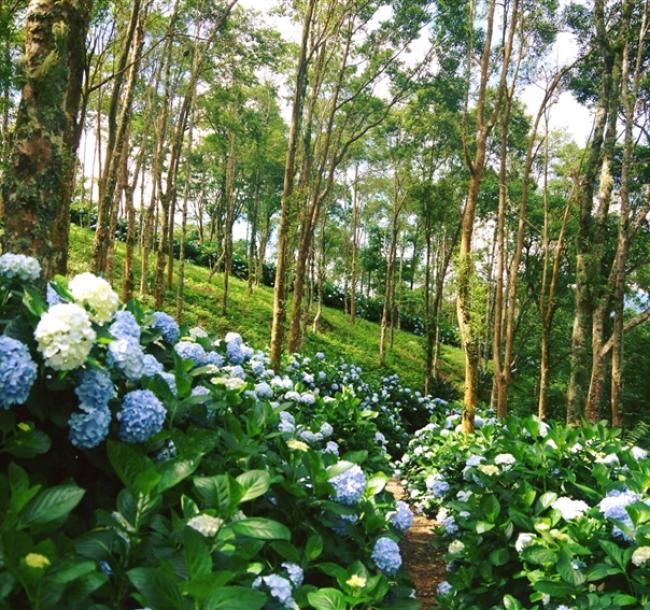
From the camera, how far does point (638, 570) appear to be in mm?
2377

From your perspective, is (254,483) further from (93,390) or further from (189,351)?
(189,351)

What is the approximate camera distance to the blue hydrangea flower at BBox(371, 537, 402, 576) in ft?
5.90

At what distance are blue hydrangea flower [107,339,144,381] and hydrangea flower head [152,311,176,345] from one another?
1.94 ft

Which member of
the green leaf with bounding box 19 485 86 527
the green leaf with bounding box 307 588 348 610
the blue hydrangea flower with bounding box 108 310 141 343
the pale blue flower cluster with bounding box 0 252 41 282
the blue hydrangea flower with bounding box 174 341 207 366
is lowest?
the green leaf with bounding box 307 588 348 610

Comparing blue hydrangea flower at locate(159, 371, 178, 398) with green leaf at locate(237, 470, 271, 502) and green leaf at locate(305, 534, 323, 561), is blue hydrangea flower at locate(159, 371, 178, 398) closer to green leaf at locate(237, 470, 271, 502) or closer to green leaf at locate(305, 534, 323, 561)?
green leaf at locate(237, 470, 271, 502)

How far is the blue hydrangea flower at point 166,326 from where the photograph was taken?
213 centimetres

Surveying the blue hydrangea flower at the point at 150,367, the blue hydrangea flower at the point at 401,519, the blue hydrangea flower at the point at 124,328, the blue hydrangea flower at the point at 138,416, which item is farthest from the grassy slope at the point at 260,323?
the blue hydrangea flower at the point at 138,416

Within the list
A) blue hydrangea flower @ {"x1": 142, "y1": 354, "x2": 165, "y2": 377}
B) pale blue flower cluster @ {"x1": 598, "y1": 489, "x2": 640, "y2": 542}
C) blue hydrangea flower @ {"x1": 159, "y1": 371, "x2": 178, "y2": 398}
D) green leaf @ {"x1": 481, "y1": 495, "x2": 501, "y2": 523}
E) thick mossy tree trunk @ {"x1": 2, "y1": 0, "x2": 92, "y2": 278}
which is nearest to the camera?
blue hydrangea flower @ {"x1": 142, "y1": 354, "x2": 165, "y2": 377}

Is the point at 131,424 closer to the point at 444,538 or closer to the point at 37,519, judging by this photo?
the point at 37,519

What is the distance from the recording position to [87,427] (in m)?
1.36

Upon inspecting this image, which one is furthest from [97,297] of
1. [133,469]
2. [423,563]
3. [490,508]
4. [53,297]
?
[423,563]

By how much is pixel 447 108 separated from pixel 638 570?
14.4 m

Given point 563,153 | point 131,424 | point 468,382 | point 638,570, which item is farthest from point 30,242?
point 563,153

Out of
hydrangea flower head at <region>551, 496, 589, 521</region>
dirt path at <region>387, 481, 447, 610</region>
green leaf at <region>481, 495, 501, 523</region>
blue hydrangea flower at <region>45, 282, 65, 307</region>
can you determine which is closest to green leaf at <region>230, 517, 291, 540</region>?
blue hydrangea flower at <region>45, 282, 65, 307</region>
